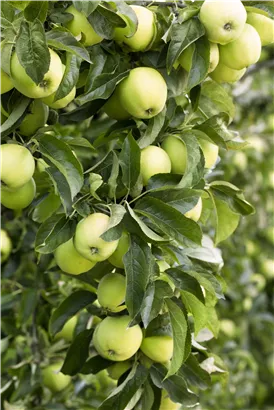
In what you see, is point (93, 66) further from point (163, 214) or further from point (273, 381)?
point (273, 381)

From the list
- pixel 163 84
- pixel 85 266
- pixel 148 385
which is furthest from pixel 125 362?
pixel 163 84

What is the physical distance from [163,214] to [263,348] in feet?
7.74

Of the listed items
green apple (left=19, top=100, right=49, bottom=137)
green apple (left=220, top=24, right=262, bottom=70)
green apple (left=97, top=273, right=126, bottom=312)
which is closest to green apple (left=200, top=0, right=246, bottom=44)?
green apple (left=220, top=24, right=262, bottom=70)

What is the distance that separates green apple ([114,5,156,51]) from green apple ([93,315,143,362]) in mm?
385

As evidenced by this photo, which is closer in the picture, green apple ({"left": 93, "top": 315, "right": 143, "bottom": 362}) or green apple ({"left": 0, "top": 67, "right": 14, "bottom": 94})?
green apple ({"left": 0, "top": 67, "right": 14, "bottom": 94})

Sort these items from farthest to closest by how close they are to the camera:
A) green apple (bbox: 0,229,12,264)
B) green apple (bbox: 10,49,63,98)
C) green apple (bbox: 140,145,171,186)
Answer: green apple (bbox: 0,229,12,264) < green apple (bbox: 140,145,171,186) < green apple (bbox: 10,49,63,98)

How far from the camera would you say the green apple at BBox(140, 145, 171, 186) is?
0.92 m

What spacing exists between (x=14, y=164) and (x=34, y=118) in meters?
0.10

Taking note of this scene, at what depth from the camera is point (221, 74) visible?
1004 millimetres

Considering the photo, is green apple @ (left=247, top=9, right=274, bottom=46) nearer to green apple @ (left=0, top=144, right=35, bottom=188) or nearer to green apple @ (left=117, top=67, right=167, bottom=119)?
green apple @ (left=117, top=67, right=167, bottom=119)

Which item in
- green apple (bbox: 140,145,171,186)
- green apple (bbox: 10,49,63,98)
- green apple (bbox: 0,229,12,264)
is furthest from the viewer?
green apple (bbox: 0,229,12,264)

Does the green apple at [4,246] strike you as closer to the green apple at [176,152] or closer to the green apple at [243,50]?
the green apple at [176,152]

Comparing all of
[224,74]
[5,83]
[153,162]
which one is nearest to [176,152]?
[153,162]

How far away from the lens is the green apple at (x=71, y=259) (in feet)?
2.98
